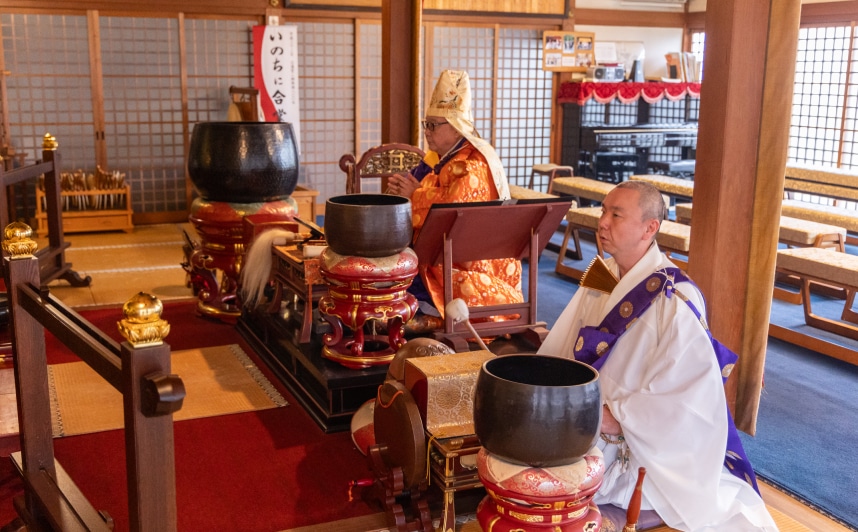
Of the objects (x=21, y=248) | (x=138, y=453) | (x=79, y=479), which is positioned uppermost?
→ (x=21, y=248)

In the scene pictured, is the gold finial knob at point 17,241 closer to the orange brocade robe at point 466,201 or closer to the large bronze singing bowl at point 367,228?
the large bronze singing bowl at point 367,228

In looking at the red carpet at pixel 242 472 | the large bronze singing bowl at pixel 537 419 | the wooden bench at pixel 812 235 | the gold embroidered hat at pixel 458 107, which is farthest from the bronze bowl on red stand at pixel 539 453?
the wooden bench at pixel 812 235

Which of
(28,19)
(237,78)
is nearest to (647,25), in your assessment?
(237,78)

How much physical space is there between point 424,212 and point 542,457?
2314 millimetres

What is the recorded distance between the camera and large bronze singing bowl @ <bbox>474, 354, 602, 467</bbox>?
5.52 ft

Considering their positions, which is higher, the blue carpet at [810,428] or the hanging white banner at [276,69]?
the hanging white banner at [276,69]

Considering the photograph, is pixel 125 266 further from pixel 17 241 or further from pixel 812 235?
pixel 812 235

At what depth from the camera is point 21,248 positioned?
235 cm

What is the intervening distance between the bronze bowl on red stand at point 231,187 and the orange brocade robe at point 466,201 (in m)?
0.96

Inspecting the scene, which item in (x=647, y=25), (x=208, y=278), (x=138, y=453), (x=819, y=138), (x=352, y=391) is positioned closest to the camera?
(x=138, y=453)

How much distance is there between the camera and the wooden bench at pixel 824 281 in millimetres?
4344

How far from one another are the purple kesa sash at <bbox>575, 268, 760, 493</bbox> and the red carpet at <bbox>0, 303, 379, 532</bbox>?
2.98 feet

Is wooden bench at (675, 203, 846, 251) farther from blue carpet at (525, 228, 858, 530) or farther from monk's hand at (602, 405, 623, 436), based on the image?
monk's hand at (602, 405, 623, 436)

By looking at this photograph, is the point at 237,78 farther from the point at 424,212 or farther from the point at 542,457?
the point at 542,457
